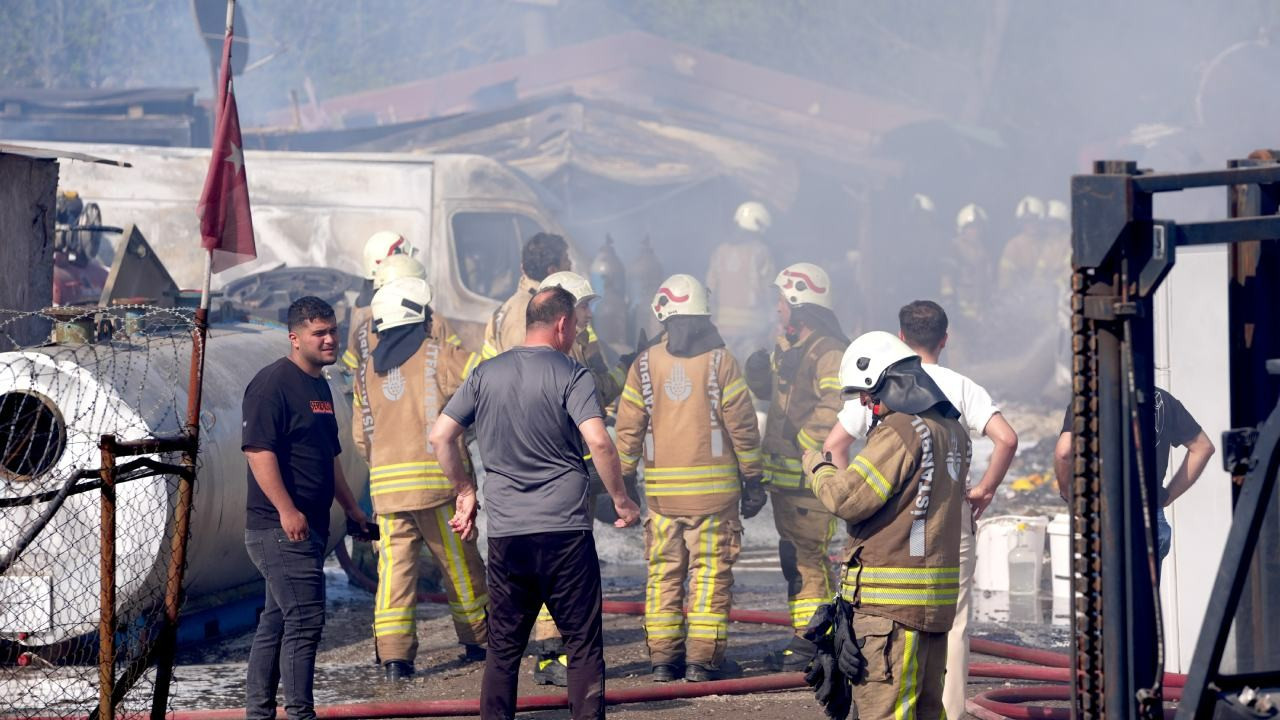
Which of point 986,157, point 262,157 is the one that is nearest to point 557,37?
point 986,157

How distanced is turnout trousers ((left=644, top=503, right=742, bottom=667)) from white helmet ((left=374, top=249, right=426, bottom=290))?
2204 mm

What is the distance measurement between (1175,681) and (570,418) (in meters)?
2.86

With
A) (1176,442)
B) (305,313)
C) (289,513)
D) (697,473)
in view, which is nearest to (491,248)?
(697,473)

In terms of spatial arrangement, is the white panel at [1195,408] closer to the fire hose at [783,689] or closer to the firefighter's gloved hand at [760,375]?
the fire hose at [783,689]

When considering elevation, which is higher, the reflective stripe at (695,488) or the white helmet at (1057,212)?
the white helmet at (1057,212)

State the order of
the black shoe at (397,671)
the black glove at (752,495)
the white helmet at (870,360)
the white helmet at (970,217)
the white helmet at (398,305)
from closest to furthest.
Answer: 1. the white helmet at (870,360)
2. the black shoe at (397,671)
3. the white helmet at (398,305)
4. the black glove at (752,495)
5. the white helmet at (970,217)

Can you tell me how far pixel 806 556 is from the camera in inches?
294

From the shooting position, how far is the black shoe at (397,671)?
724cm

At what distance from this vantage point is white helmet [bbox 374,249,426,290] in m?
8.24

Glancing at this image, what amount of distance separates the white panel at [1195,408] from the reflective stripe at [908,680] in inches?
110

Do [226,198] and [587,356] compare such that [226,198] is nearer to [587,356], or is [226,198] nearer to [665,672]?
[587,356]

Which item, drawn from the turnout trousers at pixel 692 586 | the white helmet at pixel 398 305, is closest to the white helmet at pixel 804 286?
the turnout trousers at pixel 692 586

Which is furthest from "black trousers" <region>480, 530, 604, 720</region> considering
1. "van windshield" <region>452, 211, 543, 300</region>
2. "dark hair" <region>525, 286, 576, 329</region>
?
"van windshield" <region>452, 211, 543, 300</region>

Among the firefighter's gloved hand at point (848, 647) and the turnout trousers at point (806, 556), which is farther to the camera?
the turnout trousers at point (806, 556)
